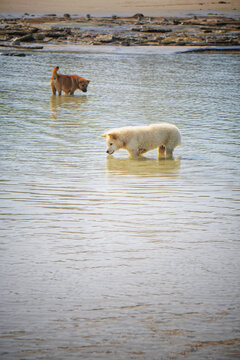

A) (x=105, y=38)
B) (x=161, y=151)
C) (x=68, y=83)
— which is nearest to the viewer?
(x=161, y=151)

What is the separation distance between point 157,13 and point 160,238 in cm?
7178

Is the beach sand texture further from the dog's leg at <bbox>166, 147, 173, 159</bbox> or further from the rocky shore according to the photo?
the dog's leg at <bbox>166, 147, 173, 159</bbox>

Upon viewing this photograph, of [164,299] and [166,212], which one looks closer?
[164,299]

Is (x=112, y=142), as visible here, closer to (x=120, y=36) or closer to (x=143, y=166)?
(x=143, y=166)

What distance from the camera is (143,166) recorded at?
8.54 meters

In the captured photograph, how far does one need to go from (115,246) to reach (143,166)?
3.64 m

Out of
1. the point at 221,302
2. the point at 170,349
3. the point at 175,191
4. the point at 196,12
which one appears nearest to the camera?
the point at 170,349

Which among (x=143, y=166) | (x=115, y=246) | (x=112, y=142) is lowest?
(x=143, y=166)

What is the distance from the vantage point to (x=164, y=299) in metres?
4.05

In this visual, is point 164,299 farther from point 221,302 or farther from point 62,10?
point 62,10

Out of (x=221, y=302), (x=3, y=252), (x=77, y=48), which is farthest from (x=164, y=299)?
(x=77, y=48)

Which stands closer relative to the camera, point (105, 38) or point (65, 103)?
point (65, 103)

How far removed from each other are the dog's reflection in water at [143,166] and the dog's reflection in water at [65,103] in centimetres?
456

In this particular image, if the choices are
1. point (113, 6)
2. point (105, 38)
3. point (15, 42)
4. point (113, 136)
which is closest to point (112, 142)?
point (113, 136)
